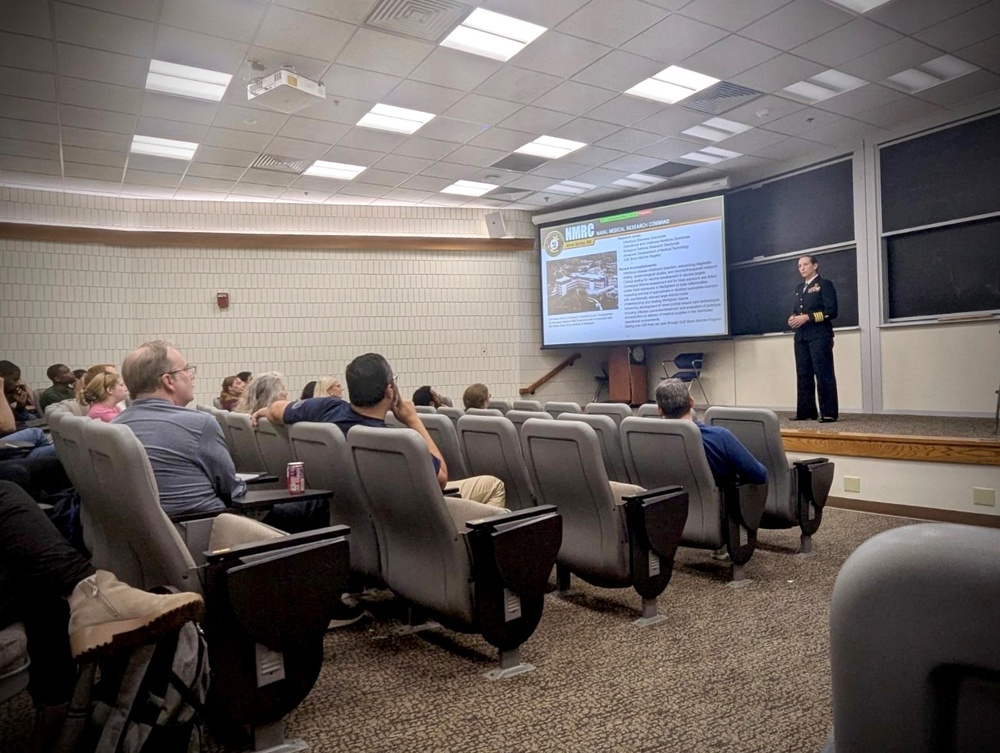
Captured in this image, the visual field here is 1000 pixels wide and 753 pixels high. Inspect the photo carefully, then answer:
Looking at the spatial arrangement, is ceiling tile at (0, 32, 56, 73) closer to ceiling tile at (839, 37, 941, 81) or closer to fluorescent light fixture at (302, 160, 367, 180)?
fluorescent light fixture at (302, 160, 367, 180)

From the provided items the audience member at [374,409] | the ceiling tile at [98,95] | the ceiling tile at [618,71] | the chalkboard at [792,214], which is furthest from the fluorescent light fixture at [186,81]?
the chalkboard at [792,214]

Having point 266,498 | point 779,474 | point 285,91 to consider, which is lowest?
point 779,474

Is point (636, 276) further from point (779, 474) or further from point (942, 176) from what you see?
point (779, 474)

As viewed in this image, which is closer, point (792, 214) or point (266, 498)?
point (266, 498)

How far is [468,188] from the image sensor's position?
29.4 ft

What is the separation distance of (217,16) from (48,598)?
417cm

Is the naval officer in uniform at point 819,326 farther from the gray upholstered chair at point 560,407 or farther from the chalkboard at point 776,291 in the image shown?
the gray upholstered chair at point 560,407

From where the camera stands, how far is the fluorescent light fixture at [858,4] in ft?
15.3

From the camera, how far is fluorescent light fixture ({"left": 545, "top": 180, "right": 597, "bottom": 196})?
8969 mm

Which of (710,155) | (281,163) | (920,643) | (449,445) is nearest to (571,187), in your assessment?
(710,155)

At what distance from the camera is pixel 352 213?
9.45 meters

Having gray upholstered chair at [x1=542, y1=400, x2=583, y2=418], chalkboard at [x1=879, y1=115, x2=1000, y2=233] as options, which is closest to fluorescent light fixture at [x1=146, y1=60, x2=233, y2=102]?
gray upholstered chair at [x1=542, y1=400, x2=583, y2=418]

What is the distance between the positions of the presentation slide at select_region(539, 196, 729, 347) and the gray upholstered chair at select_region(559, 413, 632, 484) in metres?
5.38

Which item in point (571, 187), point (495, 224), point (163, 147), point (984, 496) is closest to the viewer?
point (984, 496)
